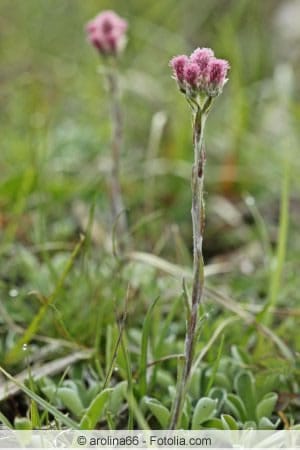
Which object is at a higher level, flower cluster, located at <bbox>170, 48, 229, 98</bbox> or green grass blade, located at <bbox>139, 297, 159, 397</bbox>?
flower cluster, located at <bbox>170, 48, 229, 98</bbox>

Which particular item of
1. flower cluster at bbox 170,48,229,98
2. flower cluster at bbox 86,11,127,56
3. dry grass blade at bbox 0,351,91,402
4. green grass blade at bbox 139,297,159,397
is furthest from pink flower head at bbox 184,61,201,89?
flower cluster at bbox 86,11,127,56

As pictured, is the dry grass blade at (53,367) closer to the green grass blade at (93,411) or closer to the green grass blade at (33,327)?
the green grass blade at (33,327)

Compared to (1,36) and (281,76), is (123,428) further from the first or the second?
(1,36)

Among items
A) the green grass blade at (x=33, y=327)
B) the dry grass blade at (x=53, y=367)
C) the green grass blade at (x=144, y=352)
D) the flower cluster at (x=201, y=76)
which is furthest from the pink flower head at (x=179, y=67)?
the dry grass blade at (x=53, y=367)

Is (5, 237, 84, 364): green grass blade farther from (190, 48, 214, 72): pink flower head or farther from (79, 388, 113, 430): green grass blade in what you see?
(190, 48, 214, 72): pink flower head

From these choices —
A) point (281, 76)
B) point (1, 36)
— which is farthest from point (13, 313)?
point (1, 36)

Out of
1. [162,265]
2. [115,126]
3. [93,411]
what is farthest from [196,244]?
[115,126]
